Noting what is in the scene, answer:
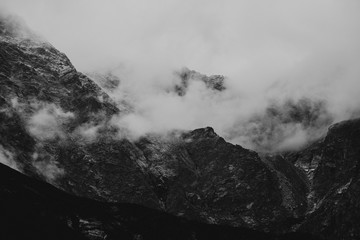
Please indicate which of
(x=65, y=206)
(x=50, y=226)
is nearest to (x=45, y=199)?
(x=65, y=206)

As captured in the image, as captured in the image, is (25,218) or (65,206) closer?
(25,218)

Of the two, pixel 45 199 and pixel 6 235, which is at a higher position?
pixel 45 199

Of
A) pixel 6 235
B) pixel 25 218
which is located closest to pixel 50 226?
pixel 25 218

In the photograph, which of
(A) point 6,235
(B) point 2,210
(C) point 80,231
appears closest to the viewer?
(A) point 6,235

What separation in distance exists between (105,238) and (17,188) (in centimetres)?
3136

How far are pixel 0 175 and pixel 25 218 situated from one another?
104ft

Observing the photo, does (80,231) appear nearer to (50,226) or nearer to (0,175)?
(50,226)

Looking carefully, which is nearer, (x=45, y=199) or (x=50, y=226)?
(x=50, y=226)

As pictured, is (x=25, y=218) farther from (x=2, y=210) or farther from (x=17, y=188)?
(x=17, y=188)

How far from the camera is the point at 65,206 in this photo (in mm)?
199625

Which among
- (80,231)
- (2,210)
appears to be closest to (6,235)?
(2,210)

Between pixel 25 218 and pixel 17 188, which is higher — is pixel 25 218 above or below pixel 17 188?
below

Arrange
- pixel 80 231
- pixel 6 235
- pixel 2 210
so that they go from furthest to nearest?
pixel 80 231 < pixel 2 210 < pixel 6 235

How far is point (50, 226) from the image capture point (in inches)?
6988
